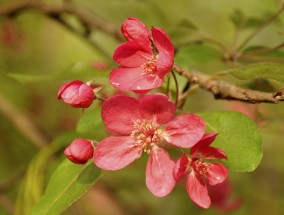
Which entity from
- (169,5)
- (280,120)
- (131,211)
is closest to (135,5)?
(169,5)

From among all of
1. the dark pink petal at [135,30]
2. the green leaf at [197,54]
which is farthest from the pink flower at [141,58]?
the green leaf at [197,54]

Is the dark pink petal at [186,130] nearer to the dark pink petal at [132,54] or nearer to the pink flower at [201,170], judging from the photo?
the pink flower at [201,170]

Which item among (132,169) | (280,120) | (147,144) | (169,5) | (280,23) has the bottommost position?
(132,169)

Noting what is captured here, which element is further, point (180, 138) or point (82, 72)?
point (82, 72)

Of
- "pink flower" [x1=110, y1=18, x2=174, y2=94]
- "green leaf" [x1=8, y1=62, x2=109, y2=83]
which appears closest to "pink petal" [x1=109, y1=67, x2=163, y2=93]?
"pink flower" [x1=110, y1=18, x2=174, y2=94]

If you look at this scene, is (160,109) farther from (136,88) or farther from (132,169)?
(132,169)

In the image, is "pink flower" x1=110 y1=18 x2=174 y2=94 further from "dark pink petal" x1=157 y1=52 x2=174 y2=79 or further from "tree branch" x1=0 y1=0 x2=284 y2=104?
"tree branch" x1=0 y1=0 x2=284 y2=104
